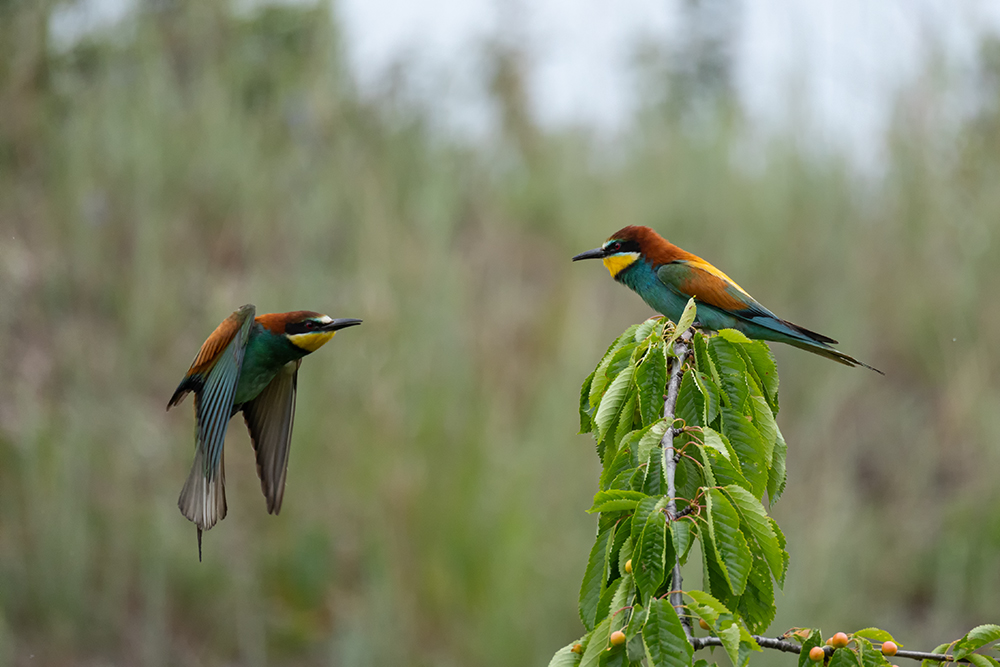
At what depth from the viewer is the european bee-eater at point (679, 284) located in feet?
8.84

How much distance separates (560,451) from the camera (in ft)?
16.8

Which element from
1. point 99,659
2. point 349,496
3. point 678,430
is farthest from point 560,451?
point 678,430

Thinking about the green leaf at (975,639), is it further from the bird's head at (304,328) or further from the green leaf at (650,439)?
the bird's head at (304,328)

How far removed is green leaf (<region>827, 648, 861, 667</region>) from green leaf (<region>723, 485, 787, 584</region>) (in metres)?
0.12

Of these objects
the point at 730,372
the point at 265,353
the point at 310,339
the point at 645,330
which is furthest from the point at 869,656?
the point at 265,353

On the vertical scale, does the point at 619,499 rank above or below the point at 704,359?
below

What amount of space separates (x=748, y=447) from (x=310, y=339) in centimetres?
100

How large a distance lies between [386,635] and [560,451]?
128 centimetres

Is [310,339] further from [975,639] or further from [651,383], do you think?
[975,639]

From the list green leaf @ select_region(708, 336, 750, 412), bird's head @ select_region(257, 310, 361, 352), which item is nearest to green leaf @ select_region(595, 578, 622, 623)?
green leaf @ select_region(708, 336, 750, 412)

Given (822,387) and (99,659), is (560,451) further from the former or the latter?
(99,659)

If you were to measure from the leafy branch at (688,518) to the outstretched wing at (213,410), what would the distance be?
73cm

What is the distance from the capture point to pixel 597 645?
49.6 inches

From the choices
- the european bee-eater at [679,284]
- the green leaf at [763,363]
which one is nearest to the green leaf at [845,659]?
the green leaf at [763,363]
